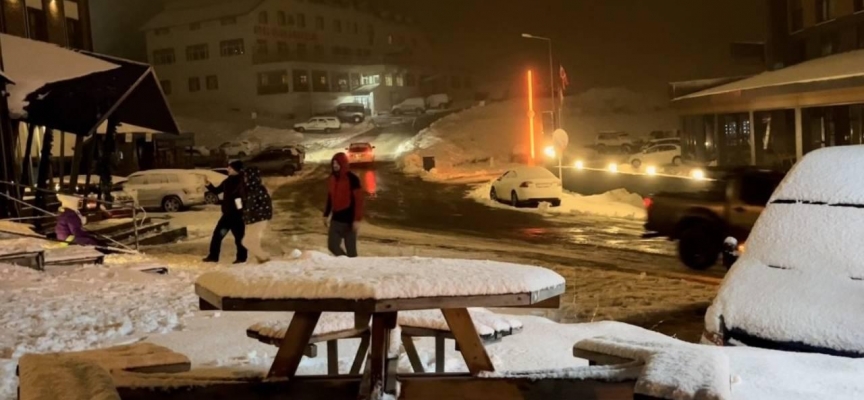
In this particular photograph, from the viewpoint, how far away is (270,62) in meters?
73.8

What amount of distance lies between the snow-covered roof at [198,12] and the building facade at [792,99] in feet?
157

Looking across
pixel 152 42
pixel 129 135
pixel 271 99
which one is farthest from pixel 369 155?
pixel 152 42

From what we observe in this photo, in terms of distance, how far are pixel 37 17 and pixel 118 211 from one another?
1047 cm

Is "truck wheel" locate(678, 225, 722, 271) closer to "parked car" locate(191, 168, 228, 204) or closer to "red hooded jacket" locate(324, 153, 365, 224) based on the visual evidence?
"red hooded jacket" locate(324, 153, 365, 224)

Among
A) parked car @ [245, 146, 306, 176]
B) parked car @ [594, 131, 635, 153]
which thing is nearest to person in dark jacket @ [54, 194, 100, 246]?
parked car @ [245, 146, 306, 176]

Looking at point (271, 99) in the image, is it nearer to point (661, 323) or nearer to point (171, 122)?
point (171, 122)

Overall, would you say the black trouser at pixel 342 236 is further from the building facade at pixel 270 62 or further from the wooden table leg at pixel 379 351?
the building facade at pixel 270 62

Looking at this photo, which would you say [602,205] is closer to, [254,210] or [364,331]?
[254,210]

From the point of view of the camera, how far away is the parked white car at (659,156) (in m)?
39.9

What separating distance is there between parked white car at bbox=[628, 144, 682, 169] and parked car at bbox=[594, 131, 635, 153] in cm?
726

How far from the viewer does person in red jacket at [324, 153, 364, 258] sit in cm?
1155

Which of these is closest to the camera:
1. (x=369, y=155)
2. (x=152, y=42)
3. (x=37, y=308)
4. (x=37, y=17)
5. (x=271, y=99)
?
(x=37, y=308)

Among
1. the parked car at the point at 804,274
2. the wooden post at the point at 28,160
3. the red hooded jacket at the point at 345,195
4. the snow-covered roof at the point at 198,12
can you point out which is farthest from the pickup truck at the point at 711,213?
the snow-covered roof at the point at 198,12

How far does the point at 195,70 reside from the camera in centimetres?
7744
